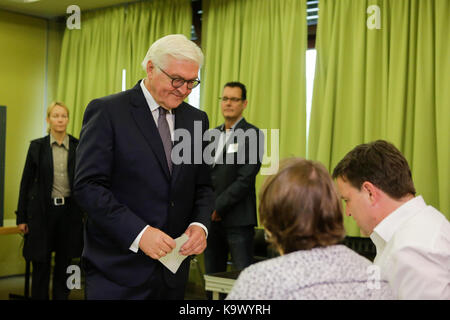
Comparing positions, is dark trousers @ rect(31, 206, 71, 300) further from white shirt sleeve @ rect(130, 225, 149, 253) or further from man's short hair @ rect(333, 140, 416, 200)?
man's short hair @ rect(333, 140, 416, 200)

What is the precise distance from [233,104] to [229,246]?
1.17m

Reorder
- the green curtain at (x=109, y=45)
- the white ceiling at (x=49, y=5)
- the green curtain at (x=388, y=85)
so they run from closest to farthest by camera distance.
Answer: the green curtain at (x=388, y=85) < the green curtain at (x=109, y=45) < the white ceiling at (x=49, y=5)

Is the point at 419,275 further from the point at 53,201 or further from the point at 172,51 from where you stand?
the point at 53,201

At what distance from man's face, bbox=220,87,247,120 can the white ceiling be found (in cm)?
252

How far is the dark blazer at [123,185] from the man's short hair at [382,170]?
693 mm

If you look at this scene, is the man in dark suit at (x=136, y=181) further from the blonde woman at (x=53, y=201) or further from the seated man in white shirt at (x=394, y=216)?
the blonde woman at (x=53, y=201)

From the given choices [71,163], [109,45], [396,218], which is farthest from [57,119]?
[396,218]

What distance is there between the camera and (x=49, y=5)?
6.68 metres

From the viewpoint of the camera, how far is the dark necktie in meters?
2.14

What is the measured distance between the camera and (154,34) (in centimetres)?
631

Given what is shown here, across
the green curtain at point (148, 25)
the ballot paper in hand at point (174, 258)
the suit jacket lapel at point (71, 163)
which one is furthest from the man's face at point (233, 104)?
the ballot paper in hand at point (174, 258)

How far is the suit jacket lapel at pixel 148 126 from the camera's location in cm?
208
